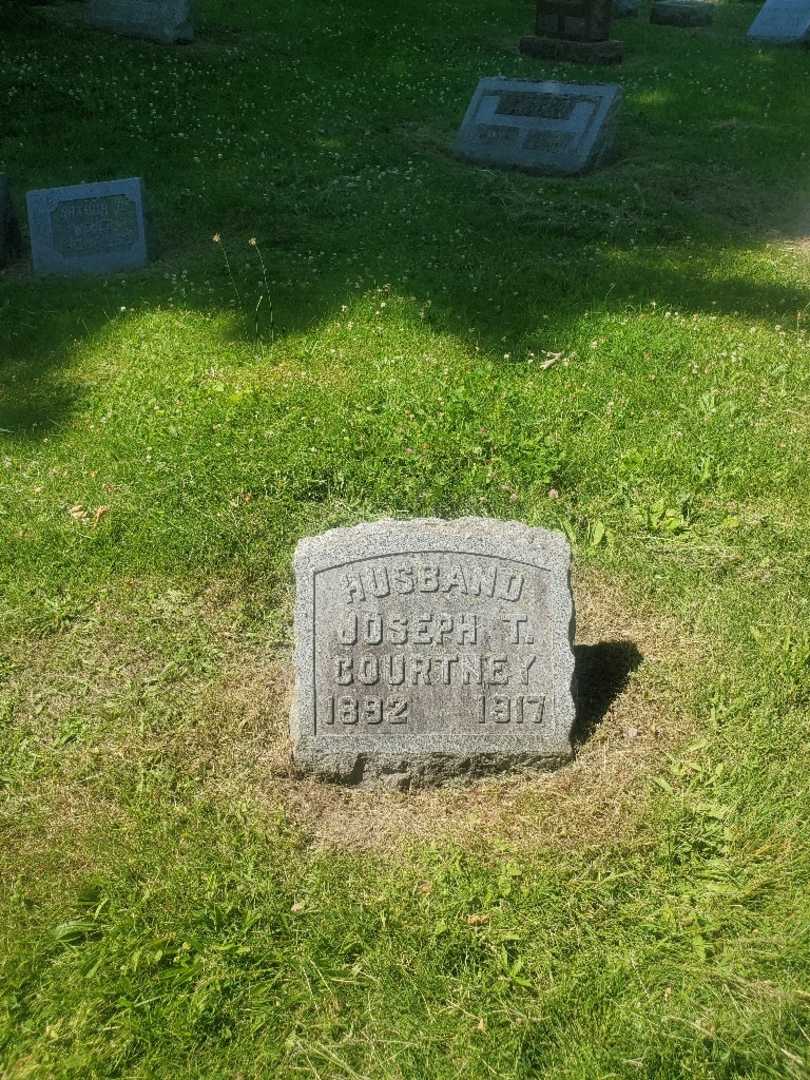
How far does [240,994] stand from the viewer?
3.24m

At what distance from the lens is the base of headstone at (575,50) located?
46.3 feet

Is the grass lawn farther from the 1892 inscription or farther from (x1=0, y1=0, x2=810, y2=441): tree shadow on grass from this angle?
the 1892 inscription

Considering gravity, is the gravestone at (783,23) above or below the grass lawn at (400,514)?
above

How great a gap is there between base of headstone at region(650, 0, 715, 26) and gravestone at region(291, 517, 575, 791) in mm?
15382

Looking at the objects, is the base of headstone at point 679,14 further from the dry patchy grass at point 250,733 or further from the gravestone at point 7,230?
the dry patchy grass at point 250,733

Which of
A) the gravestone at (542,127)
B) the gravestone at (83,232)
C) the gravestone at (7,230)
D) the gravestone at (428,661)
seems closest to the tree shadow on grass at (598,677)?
the gravestone at (428,661)

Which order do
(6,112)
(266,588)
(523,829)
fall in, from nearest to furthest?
(523,829) < (266,588) < (6,112)

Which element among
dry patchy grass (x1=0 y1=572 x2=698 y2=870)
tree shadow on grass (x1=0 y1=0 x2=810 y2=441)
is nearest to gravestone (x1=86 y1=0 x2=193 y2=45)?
tree shadow on grass (x1=0 y1=0 x2=810 y2=441)

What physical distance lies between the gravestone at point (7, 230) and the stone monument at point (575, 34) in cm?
844

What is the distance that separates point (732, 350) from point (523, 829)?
4.03 meters

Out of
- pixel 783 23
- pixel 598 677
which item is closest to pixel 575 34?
pixel 783 23

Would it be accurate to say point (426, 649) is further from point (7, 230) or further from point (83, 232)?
point (7, 230)

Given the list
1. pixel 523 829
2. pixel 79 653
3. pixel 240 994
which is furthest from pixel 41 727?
pixel 523 829

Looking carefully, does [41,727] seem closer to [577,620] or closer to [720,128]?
[577,620]
